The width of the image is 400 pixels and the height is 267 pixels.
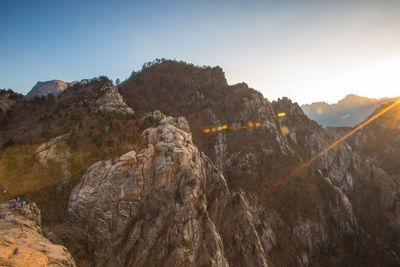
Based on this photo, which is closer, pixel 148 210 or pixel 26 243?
pixel 26 243

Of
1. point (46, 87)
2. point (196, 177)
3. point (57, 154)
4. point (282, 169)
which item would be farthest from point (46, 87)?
point (282, 169)

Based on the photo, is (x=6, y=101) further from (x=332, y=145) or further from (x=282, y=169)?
(x=332, y=145)

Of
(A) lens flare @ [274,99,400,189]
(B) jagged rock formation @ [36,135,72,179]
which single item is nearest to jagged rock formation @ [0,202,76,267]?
(B) jagged rock formation @ [36,135,72,179]

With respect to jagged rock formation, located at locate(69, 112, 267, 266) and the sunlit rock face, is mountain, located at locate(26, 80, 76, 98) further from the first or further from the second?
jagged rock formation, located at locate(69, 112, 267, 266)

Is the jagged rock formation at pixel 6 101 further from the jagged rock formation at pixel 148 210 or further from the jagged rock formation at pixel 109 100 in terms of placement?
the jagged rock formation at pixel 148 210

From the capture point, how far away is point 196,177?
22703mm

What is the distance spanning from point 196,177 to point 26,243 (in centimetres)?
1560

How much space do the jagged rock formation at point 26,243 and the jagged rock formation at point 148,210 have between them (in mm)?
3090

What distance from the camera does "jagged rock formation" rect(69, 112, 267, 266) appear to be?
16.8m

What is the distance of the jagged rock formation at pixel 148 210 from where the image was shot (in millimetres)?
16844

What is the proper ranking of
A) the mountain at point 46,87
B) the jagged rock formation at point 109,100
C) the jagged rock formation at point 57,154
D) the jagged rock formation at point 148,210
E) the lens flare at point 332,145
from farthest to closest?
the mountain at point 46,87
the lens flare at point 332,145
the jagged rock formation at point 109,100
the jagged rock formation at point 57,154
the jagged rock formation at point 148,210

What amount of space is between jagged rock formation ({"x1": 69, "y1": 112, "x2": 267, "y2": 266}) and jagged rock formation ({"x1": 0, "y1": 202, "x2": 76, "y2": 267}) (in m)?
3.09

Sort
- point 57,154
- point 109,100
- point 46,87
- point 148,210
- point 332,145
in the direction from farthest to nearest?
1. point 46,87
2. point 332,145
3. point 109,100
4. point 57,154
5. point 148,210

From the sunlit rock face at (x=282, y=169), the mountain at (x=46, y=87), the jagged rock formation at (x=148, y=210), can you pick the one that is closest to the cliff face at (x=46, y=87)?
the mountain at (x=46, y=87)
